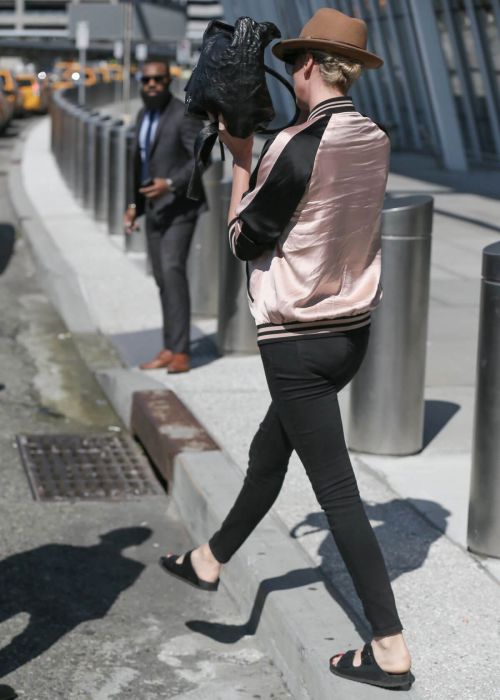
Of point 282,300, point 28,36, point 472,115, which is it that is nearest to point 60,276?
point 282,300

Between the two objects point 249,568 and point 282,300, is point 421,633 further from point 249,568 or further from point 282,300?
point 282,300

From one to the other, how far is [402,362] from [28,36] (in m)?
166

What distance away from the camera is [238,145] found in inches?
149

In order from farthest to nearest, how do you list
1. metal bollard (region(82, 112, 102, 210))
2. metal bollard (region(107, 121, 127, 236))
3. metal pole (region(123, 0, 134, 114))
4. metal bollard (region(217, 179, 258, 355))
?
1. metal pole (region(123, 0, 134, 114))
2. metal bollard (region(82, 112, 102, 210))
3. metal bollard (region(107, 121, 127, 236))
4. metal bollard (region(217, 179, 258, 355))

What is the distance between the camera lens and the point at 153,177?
8.21 metres

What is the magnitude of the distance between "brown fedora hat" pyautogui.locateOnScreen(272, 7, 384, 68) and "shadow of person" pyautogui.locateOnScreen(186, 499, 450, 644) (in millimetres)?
1813

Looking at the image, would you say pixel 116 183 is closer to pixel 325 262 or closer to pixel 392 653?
pixel 325 262

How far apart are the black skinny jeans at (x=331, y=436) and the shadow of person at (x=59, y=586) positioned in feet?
4.11

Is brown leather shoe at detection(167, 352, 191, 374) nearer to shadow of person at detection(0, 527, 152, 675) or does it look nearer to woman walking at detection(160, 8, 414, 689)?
shadow of person at detection(0, 527, 152, 675)

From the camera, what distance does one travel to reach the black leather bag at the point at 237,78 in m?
3.72

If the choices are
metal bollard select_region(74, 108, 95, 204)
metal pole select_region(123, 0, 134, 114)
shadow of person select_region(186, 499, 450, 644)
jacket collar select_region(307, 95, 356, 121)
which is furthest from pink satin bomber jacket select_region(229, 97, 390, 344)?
metal pole select_region(123, 0, 134, 114)

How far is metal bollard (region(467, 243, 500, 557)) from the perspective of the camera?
4707 millimetres

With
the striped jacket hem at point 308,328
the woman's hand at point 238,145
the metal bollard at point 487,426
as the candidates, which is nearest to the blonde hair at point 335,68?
the woman's hand at point 238,145

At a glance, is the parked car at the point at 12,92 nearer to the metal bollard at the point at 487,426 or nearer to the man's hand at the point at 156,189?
the man's hand at the point at 156,189
